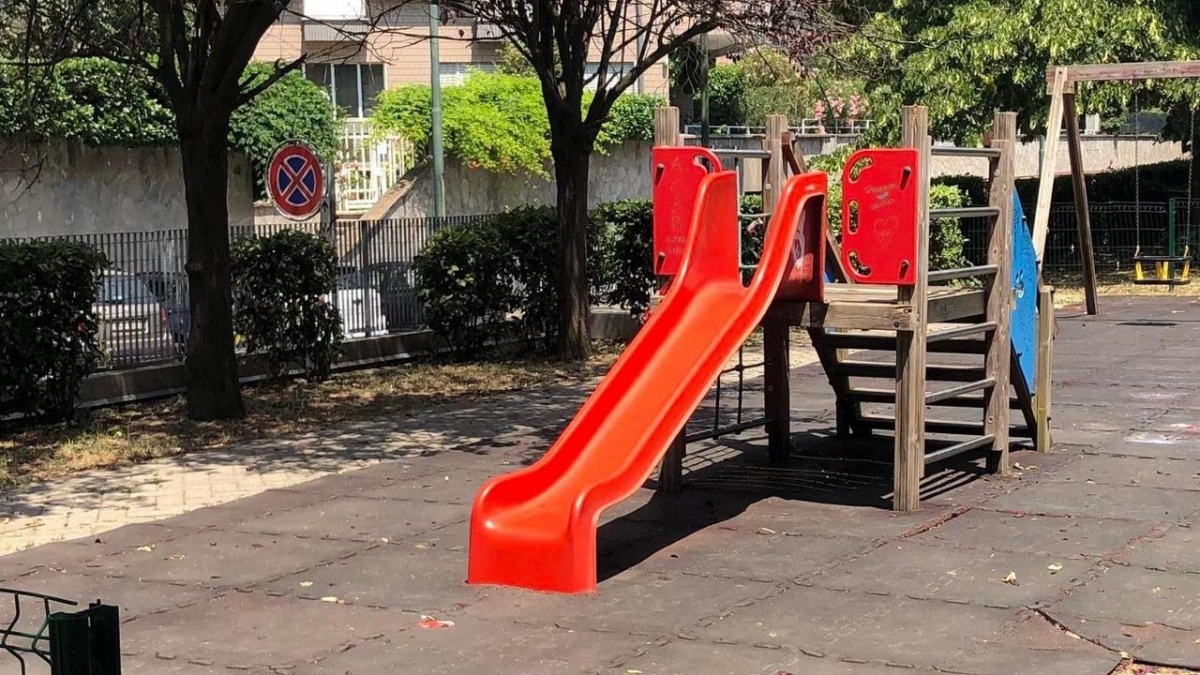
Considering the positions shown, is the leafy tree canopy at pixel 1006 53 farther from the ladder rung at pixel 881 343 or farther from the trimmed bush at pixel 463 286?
the ladder rung at pixel 881 343

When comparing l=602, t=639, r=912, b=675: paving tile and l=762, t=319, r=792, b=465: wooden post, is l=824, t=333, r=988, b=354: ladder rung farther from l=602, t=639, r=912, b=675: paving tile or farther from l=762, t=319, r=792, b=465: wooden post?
l=602, t=639, r=912, b=675: paving tile

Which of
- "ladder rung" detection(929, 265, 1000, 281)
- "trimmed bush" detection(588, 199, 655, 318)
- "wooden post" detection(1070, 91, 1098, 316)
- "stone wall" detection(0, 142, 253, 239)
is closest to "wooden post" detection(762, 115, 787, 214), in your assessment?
"ladder rung" detection(929, 265, 1000, 281)

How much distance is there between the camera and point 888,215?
845cm

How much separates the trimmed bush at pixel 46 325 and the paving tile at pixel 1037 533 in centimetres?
756

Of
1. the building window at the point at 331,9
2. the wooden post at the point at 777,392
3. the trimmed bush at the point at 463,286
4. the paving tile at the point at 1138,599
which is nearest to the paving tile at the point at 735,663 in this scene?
the paving tile at the point at 1138,599

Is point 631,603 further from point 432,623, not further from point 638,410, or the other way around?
point 638,410

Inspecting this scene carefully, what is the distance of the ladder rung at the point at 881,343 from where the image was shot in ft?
31.1

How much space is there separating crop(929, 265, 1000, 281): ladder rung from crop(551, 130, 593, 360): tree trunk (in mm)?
7726

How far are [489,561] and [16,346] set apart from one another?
6.50m

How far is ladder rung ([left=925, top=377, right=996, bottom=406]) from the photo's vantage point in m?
8.97

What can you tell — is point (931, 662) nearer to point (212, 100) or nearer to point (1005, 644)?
point (1005, 644)

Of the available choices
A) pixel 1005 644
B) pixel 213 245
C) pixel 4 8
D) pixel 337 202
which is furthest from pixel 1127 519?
pixel 337 202

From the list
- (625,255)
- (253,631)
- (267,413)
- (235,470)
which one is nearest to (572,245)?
(625,255)

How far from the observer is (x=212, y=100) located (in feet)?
40.8
